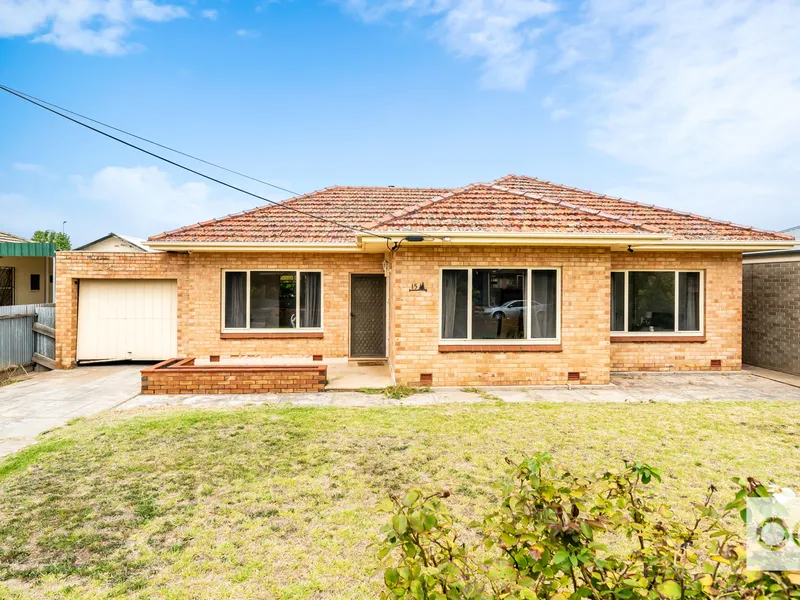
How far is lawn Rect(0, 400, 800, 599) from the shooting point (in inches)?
126

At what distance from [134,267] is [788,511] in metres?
13.2

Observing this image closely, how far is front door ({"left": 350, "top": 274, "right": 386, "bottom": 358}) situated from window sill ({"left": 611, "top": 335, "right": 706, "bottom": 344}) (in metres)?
5.93

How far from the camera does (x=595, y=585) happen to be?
171cm

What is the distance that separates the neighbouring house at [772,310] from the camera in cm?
1024

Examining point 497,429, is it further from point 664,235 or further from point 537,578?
point 664,235

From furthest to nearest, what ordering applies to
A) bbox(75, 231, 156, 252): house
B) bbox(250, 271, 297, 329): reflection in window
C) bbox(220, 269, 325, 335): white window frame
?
1. bbox(75, 231, 156, 252): house
2. bbox(250, 271, 297, 329): reflection in window
3. bbox(220, 269, 325, 335): white window frame

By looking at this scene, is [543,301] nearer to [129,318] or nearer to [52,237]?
[129,318]

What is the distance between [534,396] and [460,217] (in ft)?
12.8

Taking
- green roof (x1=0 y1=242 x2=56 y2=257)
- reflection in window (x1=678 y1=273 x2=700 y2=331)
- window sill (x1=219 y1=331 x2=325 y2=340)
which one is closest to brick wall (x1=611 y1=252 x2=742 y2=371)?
reflection in window (x1=678 y1=273 x2=700 y2=331)

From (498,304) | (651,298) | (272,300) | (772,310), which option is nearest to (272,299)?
(272,300)

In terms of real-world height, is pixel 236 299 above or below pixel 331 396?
above

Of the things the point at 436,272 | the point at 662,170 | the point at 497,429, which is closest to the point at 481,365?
the point at 436,272

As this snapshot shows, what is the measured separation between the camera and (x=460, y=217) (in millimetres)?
9078

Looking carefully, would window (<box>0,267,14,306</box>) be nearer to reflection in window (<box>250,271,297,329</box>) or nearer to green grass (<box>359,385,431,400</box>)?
reflection in window (<box>250,271,297,329</box>)
